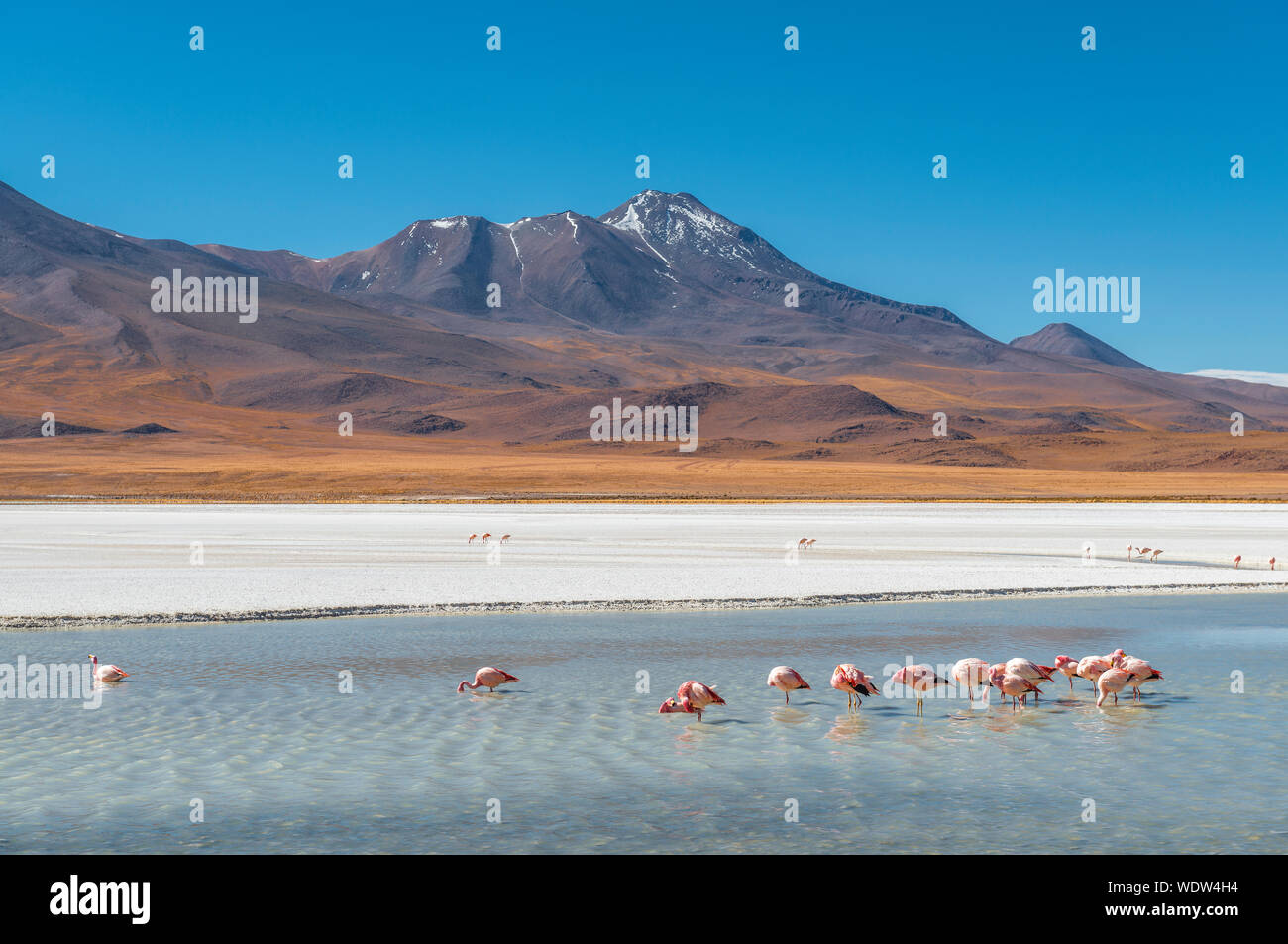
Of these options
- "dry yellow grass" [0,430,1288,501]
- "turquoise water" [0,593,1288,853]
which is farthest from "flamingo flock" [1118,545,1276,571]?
"dry yellow grass" [0,430,1288,501]

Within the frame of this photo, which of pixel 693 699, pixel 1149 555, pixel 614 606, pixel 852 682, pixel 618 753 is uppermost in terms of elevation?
pixel 1149 555

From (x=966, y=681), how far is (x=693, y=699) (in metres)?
2.79

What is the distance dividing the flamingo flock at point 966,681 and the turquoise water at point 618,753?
19 cm

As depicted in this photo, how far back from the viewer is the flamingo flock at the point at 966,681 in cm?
1115

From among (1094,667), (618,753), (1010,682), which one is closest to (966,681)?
(1010,682)

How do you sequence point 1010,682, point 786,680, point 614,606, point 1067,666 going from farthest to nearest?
1. point 614,606
2. point 1067,666
3. point 786,680
4. point 1010,682

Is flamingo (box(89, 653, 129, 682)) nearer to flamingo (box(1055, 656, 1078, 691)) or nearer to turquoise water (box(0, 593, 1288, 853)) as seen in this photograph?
turquoise water (box(0, 593, 1288, 853))

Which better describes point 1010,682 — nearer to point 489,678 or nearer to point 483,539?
point 489,678

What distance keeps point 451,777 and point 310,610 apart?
973 centimetres

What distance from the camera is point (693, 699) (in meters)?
11.0

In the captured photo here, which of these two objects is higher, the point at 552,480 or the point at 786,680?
the point at 552,480

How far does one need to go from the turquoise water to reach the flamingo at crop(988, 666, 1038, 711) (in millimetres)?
271

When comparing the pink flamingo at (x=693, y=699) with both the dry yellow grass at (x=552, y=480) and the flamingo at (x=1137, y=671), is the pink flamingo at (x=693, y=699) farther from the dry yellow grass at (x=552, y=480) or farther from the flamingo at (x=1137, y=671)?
the dry yellow grass at (x=552, y=480)
